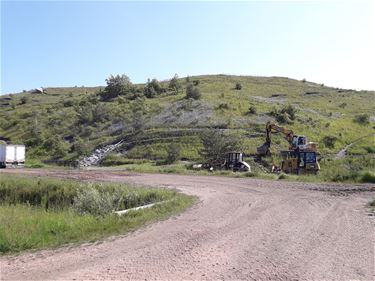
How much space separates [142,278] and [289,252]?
11.1 feet

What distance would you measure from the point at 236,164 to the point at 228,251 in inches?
1200

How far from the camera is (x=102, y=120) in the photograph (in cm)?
6788

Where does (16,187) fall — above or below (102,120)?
below

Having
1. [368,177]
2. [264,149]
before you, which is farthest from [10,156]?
[368,177]

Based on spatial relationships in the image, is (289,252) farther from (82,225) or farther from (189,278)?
(82,225)

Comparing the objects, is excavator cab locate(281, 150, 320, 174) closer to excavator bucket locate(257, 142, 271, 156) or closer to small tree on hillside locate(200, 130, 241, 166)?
excavator bucket locate(257, 142, 271, 156)

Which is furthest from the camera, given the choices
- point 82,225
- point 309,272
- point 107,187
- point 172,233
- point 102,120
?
point 102,120

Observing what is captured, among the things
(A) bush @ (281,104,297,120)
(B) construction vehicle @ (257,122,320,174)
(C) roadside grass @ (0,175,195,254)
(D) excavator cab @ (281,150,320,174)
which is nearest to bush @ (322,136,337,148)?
(A) bush @ (281,104,297,120)

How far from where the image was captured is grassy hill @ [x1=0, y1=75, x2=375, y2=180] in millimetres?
54356

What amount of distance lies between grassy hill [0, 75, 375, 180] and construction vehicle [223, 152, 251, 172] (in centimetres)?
834

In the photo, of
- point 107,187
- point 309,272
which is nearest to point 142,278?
point 309,272

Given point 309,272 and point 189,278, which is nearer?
point 189,278

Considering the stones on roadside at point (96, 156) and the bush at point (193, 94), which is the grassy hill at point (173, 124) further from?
the stones on roadside at point (96, 156)

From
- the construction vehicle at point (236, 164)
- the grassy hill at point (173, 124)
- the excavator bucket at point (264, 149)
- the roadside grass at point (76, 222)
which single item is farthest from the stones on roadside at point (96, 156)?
the roadside grass at point (76, 222)
